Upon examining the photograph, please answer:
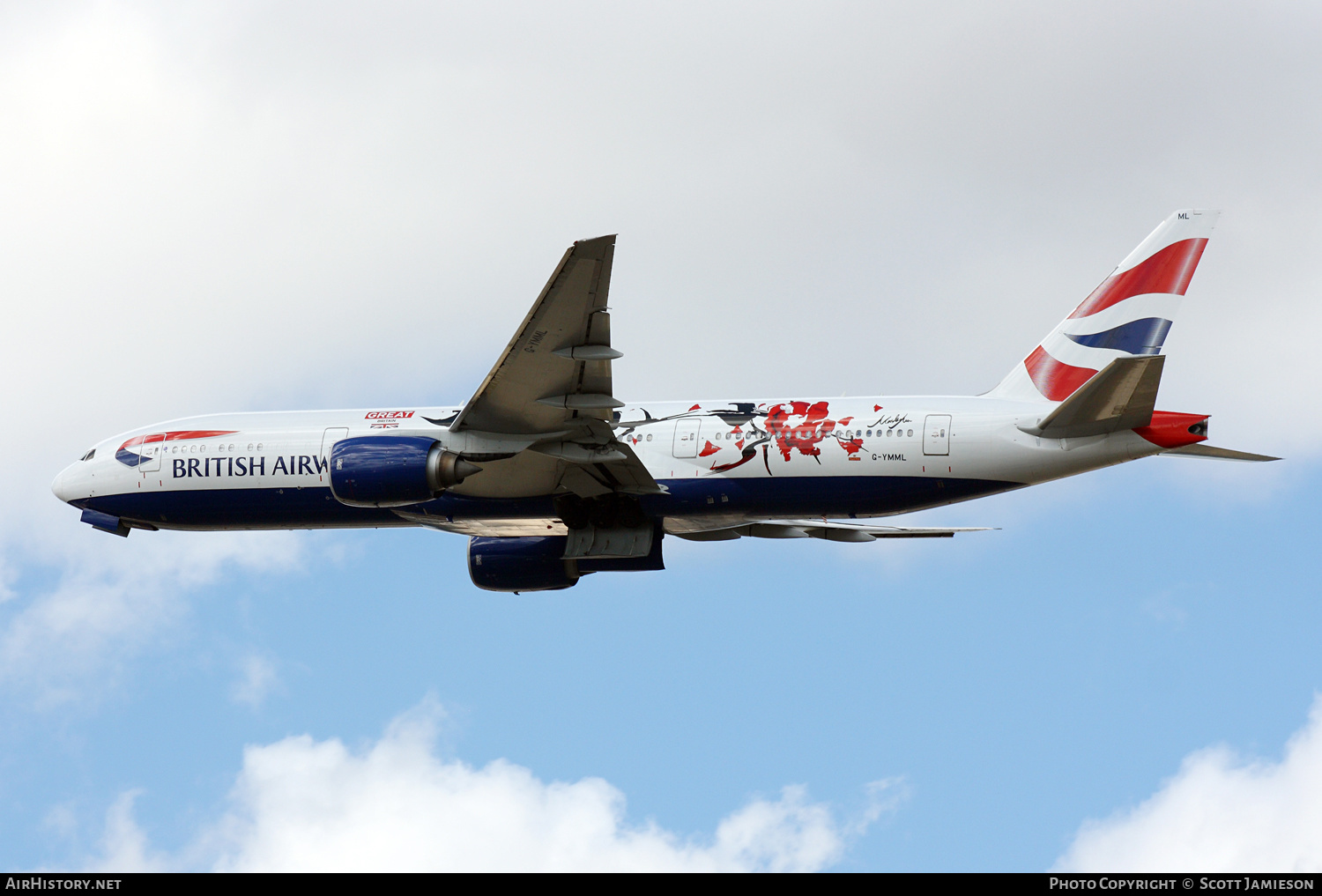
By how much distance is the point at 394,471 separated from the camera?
2839 centimetres

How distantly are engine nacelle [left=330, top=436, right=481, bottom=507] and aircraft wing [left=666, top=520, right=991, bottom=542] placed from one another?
6266mm

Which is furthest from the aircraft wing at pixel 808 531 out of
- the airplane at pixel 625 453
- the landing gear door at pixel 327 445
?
the landing gear door at pixel 327 445

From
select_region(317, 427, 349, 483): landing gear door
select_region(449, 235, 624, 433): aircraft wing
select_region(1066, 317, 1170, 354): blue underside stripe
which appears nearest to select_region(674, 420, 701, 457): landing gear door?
select_region(449, 235, 624, 433): aircraft wing

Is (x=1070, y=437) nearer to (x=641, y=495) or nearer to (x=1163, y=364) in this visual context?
(x=1163, y=364)

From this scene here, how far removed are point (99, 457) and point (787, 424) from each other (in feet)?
51.7

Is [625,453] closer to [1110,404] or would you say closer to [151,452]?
[1110,404]

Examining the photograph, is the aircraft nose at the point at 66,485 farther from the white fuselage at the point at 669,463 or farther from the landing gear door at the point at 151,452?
the landing gear door at the point at 151,452

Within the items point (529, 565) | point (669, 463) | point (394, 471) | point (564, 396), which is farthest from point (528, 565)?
point (564, 396)

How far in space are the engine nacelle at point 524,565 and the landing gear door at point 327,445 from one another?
464cm

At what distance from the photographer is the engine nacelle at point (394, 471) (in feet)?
93.1

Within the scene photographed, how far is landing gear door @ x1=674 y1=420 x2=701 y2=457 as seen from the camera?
1217 inches

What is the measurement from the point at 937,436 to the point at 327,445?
1282cm
